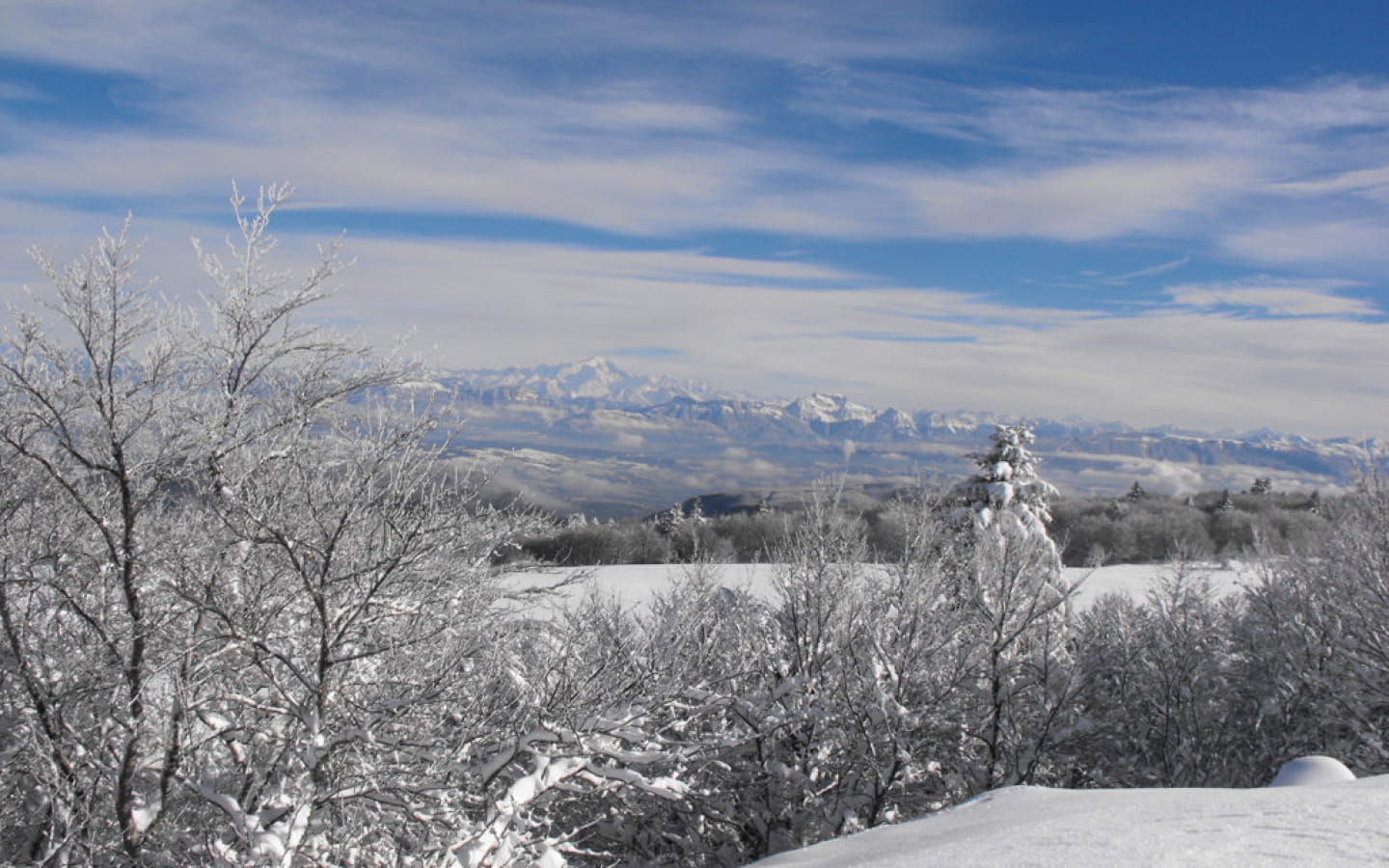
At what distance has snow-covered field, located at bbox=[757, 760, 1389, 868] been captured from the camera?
4.66m

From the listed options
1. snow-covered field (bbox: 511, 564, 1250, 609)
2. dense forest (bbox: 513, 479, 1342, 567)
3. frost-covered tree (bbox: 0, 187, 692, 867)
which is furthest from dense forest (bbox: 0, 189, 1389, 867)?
dense forest (bbox: 513, 479, 1342, 567)

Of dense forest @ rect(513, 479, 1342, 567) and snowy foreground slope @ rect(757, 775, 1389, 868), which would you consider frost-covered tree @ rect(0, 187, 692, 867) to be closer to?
snowy foreground slope @ rect(757, 775, 1389, 868)

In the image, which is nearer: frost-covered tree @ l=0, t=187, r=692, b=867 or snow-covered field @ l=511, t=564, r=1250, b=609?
frost-covered tree @ l=0, t=187, r=692, b=867

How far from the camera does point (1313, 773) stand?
732cm

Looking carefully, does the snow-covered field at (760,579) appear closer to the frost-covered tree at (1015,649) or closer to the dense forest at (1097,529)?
the dense forest at (1097,529)

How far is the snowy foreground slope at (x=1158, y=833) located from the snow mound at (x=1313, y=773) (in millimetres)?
587

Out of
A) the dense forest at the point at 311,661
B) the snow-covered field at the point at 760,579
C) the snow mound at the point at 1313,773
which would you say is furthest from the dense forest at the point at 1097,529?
the snow mound at the point at 1313,773

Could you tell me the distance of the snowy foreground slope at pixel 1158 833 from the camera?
466 cm

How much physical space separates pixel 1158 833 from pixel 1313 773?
11.9 ft

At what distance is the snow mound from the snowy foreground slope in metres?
0.59

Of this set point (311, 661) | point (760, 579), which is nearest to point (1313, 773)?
point (311, 661)

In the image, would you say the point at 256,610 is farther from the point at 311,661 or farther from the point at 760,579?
the point at 760,579

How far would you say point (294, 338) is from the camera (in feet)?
30.1

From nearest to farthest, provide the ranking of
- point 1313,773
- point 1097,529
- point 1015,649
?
1. point 1313,773
2. point 1015,649
3. point 1097,529
